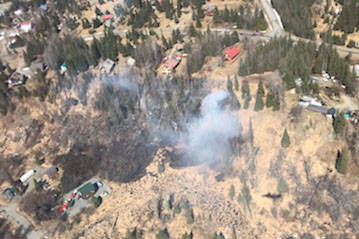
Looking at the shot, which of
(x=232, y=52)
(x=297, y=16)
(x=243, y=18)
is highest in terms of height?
(x=297, y=16)

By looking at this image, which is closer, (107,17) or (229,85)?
(229,85)

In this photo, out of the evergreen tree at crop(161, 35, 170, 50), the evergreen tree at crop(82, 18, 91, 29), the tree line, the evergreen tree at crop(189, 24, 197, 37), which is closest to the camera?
the evergreen tree at crop(161, 35, 170, 50)

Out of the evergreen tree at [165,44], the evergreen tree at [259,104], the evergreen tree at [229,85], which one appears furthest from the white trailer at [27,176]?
the evergreen tree at [259,104]

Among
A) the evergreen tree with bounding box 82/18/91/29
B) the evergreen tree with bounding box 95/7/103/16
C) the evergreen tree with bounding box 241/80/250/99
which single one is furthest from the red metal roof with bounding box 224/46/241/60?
the evergreen tree with bounding box 95/7/103/16

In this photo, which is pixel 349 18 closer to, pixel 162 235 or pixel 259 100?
pixel 259 100

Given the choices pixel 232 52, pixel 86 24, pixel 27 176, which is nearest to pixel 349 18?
pixel 232 52

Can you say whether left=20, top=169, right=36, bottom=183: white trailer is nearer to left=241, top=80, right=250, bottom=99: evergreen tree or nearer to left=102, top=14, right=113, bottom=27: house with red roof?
left=241, top=80, right=250, bottom=99: evergreen tree

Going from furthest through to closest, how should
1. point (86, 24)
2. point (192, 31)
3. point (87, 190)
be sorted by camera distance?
point (86, 24) → point (192, 31) → point (87, 190)
